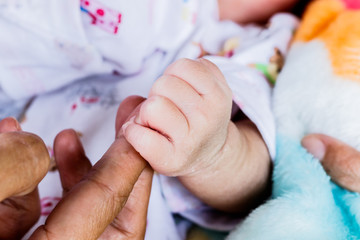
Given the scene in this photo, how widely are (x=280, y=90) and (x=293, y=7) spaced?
406 millimetres

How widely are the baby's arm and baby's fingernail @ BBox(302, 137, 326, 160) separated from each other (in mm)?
98

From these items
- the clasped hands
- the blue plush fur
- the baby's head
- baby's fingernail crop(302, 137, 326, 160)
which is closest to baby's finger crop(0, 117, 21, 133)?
the clasped hands

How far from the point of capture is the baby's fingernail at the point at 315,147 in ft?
1.87

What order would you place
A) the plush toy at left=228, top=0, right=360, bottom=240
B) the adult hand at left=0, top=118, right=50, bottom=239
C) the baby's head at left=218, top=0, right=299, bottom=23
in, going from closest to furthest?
the adult hand at left=0, top=118, right=50, bottom=239 → the plush toy at left=228, top=0, right=360, bottom=240 → the baby's head at left=218, top=0, right=299, bottom=23

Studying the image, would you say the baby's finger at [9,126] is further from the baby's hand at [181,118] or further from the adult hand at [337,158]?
the adult hand at [337,158]

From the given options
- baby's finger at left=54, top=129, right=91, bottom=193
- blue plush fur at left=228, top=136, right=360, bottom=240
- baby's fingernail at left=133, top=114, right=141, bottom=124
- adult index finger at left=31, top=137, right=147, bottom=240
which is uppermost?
baby's fingernail at left=133, top=114, right=141, bottom=124

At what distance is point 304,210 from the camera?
19.9 inches

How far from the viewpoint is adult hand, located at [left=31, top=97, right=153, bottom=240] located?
0.33 meters

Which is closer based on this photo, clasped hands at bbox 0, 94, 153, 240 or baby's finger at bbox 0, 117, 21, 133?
clasped hands at bbox 0, 94, 153, 240

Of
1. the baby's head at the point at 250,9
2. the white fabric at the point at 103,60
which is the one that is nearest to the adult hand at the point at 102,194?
the white fabric at the point at 103,60

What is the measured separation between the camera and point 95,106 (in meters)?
0.72

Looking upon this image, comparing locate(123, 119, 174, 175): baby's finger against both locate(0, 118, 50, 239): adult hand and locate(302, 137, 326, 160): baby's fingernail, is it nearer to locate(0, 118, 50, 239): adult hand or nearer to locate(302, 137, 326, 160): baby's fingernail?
locate(0, 118, 50, 239): adult hand

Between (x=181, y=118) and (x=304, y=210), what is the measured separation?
219 millimetres

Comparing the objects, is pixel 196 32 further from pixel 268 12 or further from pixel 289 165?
pixel 289 165
